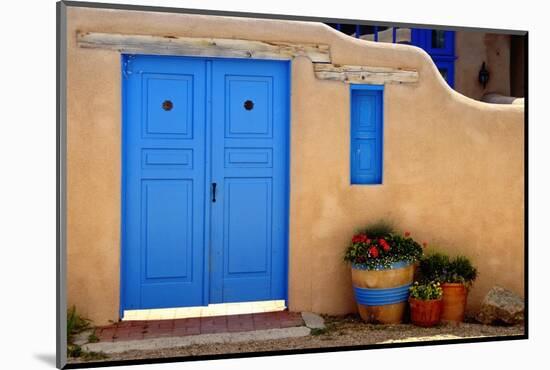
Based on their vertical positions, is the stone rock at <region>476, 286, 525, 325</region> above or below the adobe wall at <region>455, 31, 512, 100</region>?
below

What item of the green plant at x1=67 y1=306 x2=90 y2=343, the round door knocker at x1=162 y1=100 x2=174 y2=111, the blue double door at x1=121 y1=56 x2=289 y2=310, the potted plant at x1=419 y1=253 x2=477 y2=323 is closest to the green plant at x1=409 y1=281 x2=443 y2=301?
the potted plant at x1=419 y1=253 x2=477 y2=323

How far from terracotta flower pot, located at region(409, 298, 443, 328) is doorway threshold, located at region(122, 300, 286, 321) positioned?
111 centimetres

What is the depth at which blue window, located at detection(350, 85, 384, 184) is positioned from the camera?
5.81 meters

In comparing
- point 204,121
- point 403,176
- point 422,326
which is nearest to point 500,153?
point 403,176

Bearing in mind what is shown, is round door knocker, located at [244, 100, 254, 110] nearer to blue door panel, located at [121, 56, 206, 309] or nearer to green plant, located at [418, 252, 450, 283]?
blue door panel, located at [121, 56, 206, 309]

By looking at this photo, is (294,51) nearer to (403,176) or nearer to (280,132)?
(280,132)

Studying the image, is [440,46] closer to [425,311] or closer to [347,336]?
[425,311]

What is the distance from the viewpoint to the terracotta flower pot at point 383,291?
5406mm

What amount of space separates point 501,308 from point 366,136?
1908 millimetres

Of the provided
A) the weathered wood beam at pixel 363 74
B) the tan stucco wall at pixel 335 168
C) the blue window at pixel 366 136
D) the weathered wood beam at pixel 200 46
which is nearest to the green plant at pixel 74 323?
the tan stucco wall at pixel 335 168

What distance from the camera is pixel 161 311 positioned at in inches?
216

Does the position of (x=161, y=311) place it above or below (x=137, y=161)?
below

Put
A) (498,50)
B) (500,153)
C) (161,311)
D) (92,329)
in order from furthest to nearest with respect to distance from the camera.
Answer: (498,50), (500,153), (161,311), (92,329)

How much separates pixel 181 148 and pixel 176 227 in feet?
2.17
